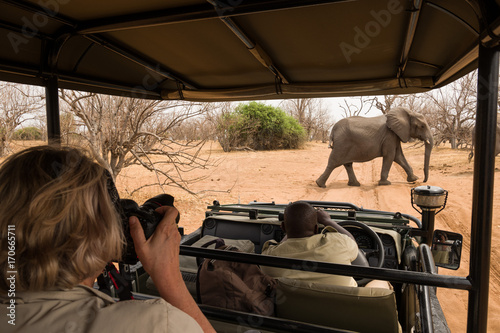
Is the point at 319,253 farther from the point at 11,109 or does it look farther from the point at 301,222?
the point at 11,109

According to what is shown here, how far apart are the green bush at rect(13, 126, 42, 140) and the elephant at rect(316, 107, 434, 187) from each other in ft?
33.2

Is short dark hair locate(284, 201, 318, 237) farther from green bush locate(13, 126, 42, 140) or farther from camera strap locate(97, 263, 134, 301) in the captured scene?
green bush locate(13, 126, 42, 140)

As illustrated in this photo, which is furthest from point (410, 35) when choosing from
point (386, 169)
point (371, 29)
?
point (386, 169)

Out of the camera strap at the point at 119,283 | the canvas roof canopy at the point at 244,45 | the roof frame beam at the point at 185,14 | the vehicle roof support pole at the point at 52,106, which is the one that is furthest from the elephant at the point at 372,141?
the camera strap at the point at 119,283

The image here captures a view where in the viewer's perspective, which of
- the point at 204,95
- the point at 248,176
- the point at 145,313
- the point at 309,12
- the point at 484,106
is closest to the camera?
the point at 145,313

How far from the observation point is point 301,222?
6.48 ft

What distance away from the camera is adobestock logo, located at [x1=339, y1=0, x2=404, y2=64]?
1638 millimetres

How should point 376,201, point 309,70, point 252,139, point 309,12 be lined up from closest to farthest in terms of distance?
point 309,12
point 309,70
point 376,201
point 252,139

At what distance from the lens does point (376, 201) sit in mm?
11148

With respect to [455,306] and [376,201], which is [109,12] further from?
[376,201]

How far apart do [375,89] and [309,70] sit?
1.76 feet

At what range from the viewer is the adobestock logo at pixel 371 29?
164 cm

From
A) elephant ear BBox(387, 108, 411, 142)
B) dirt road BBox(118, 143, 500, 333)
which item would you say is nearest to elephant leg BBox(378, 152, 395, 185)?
dirt road BBox(118, 143, 500, 333)

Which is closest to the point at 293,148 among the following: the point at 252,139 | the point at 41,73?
the point at 252,139
